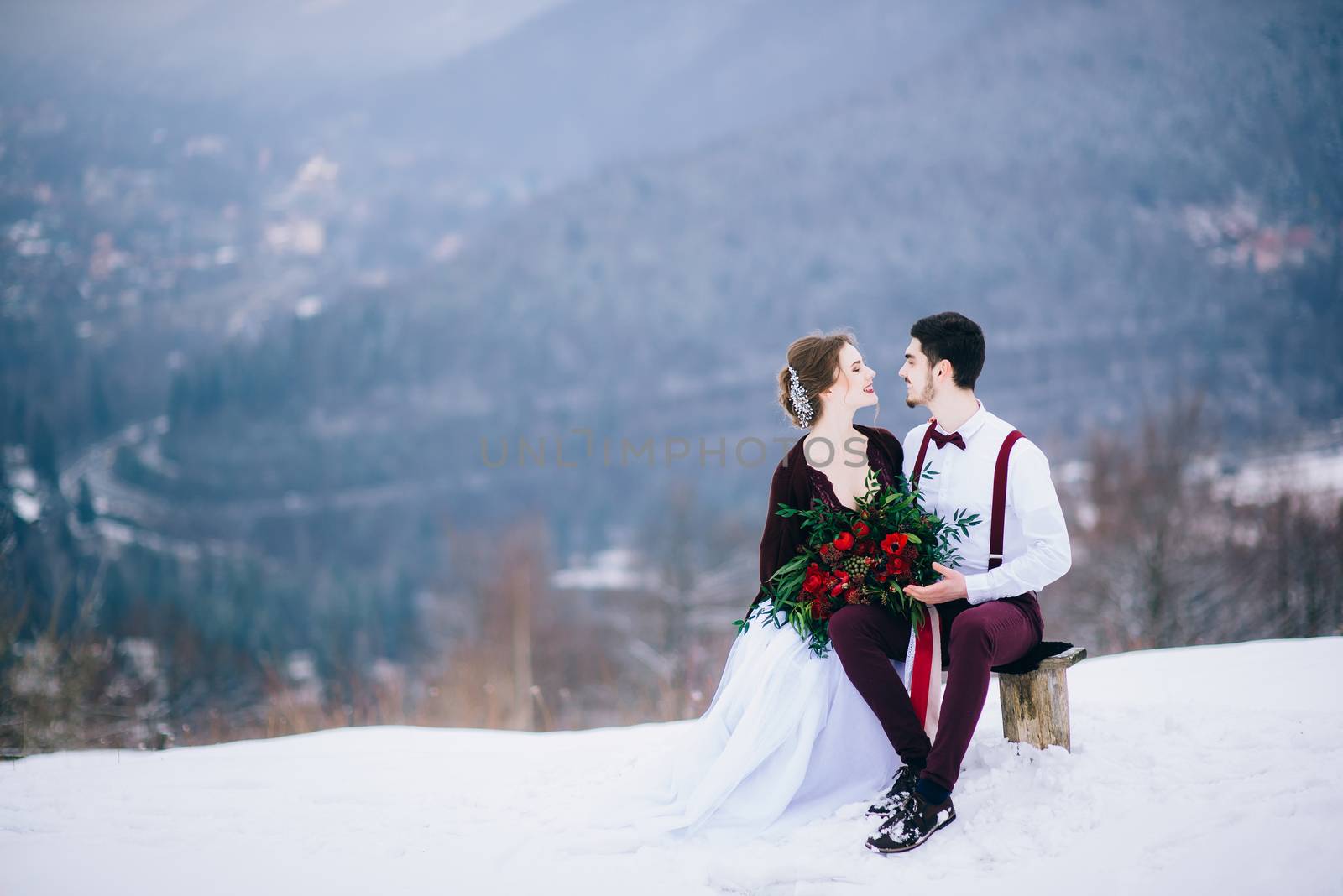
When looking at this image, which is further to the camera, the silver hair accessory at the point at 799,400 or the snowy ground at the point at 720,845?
the silver hair accessory at the point at 799,400

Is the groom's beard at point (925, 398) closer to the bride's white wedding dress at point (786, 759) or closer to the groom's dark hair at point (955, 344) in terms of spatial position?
the groom's dark hair at point (955, 344)

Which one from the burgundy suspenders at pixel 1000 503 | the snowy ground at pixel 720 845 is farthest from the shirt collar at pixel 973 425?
the snowy ground at pixel 720 845

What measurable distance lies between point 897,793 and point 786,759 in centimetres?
39

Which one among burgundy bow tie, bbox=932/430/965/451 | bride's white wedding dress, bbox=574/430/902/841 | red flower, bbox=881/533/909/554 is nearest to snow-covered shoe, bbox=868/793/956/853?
bride's white wedding dress, bbox=574/430/902/841

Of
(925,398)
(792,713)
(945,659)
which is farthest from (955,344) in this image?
(792,713)

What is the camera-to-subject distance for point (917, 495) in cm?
353

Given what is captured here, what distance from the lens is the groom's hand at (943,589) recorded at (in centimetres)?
330

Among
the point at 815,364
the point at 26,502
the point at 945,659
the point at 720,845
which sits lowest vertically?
the point at 26,502

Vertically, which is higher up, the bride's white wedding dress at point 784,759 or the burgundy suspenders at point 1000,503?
the burgundy suspenders at point 1000,503

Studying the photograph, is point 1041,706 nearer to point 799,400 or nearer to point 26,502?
point 799,400

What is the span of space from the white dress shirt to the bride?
8.9 inches

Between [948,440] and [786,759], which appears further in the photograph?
[948,440]

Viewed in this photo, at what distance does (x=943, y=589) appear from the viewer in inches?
130

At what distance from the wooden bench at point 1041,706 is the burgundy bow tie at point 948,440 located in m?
0.76
